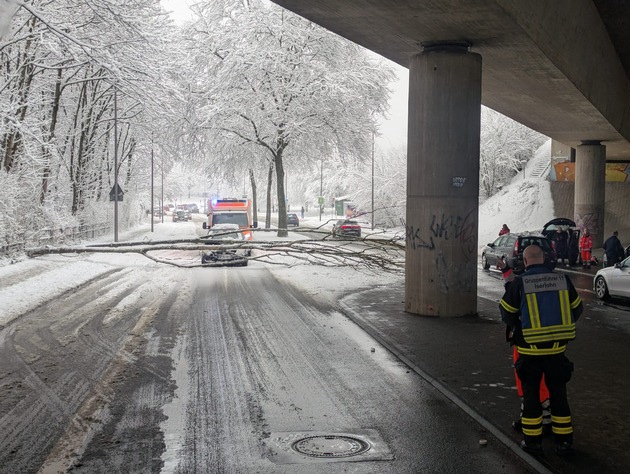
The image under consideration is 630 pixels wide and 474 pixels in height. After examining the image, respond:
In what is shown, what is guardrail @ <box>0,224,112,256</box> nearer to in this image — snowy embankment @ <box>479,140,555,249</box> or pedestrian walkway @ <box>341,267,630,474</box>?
pedestrian walkway @ <box>341,267,630,474</box>

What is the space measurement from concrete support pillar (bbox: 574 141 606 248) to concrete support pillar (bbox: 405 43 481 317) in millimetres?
24271

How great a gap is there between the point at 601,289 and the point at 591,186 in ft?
67.7

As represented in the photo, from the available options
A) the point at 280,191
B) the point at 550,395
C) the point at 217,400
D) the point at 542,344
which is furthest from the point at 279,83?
the point at 550,395

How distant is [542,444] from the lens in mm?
6195

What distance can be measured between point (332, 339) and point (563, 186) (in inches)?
1564

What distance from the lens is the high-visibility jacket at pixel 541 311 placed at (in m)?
5.93

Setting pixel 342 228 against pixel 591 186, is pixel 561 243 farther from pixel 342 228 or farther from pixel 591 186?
pixel 342 228

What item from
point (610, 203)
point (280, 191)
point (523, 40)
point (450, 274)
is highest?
point (523, 40)

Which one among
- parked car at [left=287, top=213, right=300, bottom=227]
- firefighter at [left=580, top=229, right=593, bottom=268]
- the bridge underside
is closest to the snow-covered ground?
the bridge underside

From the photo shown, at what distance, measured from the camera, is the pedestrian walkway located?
20.0 feet

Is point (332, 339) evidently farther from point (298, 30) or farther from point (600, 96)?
point (298, 30)

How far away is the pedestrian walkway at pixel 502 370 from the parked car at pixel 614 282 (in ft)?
4.06

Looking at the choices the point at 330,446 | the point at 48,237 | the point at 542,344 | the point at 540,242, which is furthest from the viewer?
the point at 48,237

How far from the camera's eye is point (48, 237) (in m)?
28.4
